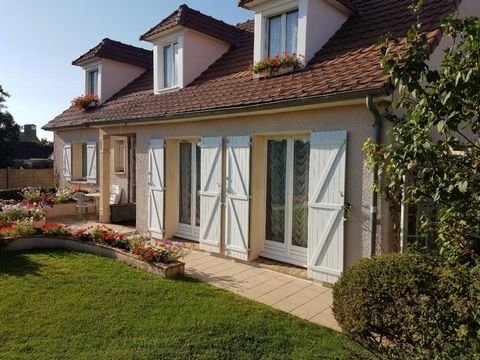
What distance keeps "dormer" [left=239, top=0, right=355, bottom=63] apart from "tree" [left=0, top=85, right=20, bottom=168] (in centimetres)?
2463

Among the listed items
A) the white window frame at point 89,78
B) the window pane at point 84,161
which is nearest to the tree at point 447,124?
Result: the white window frame at point 89,78

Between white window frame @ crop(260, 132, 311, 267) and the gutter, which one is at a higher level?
the gutter

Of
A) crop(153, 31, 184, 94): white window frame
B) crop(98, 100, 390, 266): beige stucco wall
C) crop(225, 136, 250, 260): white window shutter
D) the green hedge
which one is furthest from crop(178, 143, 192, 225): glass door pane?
the green hedge

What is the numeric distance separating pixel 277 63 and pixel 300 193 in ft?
9.63

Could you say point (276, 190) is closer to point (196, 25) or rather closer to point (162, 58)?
point (196, 25)

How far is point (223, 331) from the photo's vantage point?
14.2 ft

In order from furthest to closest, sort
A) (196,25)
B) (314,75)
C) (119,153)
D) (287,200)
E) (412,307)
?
(119,153) < (196,25) < (287,200) < (314,75) < (412,307)

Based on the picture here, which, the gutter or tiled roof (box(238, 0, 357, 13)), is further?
tiled roof (box(238, 0, 357, 13))

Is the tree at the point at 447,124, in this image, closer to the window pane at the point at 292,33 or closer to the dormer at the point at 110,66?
the window pane at the point at 292,33

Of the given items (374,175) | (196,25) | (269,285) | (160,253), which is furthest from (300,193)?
(196,25)

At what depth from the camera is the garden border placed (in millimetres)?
6344

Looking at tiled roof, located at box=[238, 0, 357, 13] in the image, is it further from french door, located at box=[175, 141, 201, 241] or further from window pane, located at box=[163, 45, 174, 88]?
french door, located at box=[175, 141, 201, 241]

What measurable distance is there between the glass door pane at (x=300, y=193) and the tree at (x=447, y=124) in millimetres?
3569

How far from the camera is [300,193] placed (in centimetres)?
701
